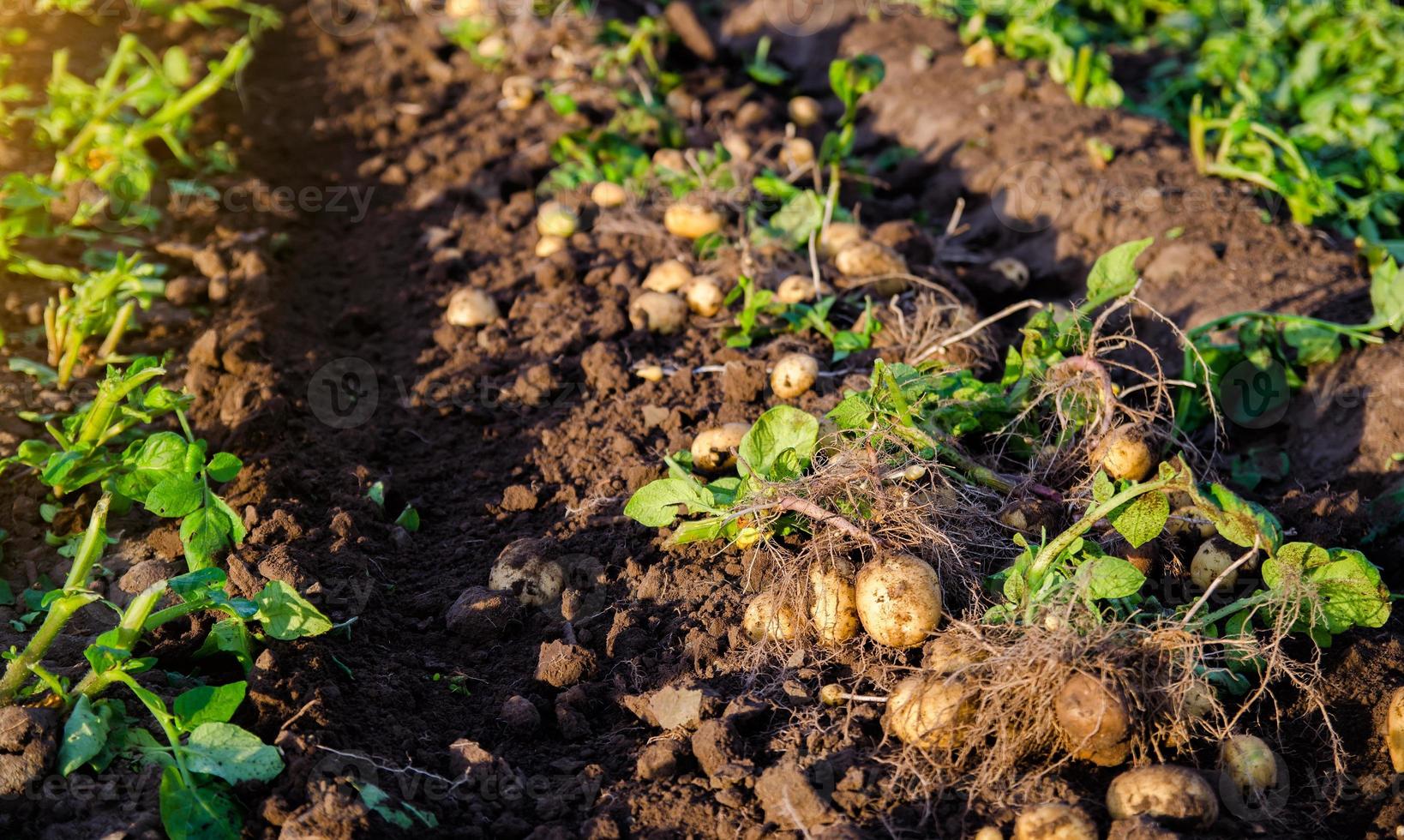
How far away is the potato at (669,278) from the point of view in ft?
10.9

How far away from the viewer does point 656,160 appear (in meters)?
3.92

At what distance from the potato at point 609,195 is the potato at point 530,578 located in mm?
1708

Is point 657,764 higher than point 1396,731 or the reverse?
higher

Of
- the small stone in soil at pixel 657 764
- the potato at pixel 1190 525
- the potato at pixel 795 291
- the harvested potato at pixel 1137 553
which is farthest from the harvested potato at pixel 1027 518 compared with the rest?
the potato at pixel 795 291

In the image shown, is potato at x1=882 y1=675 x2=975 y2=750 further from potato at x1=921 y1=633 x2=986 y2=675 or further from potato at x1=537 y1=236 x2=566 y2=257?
potato at x1=537 y1=236 x2=566 y2=257

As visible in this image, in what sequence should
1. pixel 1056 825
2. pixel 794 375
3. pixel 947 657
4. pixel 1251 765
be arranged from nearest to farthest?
pixel 1056 825, pixel 1251 765, pixel 947 657, pixel 794 375

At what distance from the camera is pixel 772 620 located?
2135mm

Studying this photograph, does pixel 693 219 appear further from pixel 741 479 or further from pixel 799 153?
pixel 741 479

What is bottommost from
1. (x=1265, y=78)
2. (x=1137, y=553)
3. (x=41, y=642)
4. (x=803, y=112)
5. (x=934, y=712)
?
(x=1265, y=78)

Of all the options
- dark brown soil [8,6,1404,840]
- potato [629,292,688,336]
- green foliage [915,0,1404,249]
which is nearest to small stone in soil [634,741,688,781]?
dark brown soil [8,6,1404,840]

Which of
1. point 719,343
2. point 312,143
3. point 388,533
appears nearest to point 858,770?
point 388,533

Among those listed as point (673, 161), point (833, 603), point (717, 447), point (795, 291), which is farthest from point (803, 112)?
point (833, 603)

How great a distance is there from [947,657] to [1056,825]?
339 millimetres

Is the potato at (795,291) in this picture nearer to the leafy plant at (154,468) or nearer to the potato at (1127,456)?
the potato at (1127,456)
